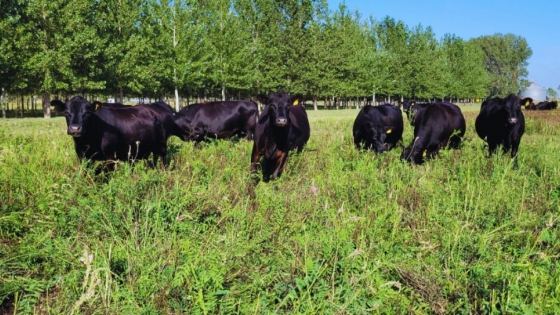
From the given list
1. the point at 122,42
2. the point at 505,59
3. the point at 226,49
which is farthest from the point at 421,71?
the point at 505,59

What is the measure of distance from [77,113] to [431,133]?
21.9 ft

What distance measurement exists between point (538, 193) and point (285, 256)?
3422 millimetres

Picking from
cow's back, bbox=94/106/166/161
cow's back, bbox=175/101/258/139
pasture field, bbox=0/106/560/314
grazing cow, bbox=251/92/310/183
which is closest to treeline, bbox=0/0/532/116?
cow's back, bbox=175/101/258/139

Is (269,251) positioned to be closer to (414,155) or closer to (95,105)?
(95,105)

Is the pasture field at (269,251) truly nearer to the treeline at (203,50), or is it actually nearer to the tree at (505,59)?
the treeline at (203,50)

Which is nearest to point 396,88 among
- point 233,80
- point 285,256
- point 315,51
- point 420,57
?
point 420,57

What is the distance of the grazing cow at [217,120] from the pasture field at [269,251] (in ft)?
21.8

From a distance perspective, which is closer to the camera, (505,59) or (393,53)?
(393,53)

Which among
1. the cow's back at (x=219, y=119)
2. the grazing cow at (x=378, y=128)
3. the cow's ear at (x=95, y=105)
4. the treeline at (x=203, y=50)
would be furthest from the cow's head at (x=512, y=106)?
the treeline at (x=203, y=50)

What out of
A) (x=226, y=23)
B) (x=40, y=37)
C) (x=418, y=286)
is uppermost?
(x=226, y=23)

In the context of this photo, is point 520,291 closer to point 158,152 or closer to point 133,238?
point 133,238

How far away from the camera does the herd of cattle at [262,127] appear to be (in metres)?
6.23

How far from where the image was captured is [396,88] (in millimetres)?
56906

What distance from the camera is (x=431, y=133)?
863cm
